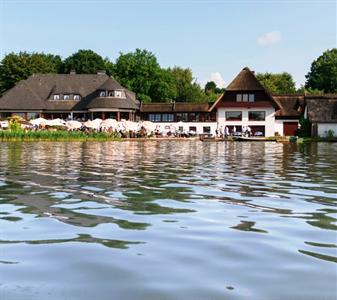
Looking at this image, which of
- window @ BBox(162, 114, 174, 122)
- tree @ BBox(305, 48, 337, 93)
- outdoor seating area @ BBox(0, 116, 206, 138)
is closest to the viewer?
outdoor seating area @ BBox(0, 116, 206, 138)

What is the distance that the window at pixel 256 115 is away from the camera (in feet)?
243

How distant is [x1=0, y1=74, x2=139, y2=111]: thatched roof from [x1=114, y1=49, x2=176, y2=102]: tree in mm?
5331

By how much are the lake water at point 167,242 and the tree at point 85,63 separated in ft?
281

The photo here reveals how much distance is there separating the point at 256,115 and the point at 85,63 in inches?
1451

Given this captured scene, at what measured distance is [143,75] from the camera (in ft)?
284

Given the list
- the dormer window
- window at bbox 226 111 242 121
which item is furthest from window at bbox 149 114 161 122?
window at bbox 226 111 242 121

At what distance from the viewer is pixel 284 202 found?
10.2 metres

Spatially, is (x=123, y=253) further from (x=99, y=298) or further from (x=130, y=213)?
(x=130, y=213)

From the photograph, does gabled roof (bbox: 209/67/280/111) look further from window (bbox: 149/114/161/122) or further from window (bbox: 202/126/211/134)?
window (bbox: 149/114/161/122)

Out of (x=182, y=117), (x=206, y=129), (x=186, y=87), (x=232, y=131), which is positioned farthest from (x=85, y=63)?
(x=232, y=131)

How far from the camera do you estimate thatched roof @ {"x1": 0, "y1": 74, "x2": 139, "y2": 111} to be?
74250 millimetres

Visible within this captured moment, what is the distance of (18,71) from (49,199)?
8512cm

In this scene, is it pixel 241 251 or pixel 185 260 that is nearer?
pixel 185 260

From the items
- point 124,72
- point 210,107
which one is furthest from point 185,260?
point 124,72
